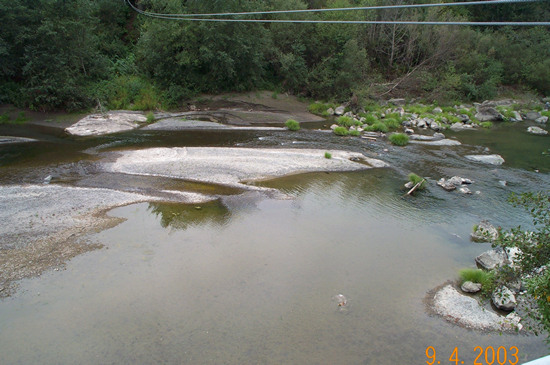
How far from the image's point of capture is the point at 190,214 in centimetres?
1263

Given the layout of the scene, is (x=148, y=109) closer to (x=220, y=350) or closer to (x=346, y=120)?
(x=346, y=120)

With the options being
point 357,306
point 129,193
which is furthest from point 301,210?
point 129,193

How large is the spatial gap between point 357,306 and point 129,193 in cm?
907

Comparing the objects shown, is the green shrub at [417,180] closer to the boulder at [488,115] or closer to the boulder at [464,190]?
the boulder at [464,190]

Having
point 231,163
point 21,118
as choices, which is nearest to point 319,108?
point 231,163

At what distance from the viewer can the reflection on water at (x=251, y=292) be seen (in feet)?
24.1

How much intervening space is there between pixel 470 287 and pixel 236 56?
25503mm

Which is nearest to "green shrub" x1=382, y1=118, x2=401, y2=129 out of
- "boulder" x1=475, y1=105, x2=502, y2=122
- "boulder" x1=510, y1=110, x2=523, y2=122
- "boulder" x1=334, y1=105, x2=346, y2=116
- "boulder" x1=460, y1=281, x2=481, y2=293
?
"boulder" x1=334, y1=105, x2=346, y2=116

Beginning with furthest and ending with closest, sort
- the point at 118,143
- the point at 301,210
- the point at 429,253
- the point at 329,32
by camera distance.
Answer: the point at 329,32
the point at 118,143
the point at 301,210
the point at 429,253

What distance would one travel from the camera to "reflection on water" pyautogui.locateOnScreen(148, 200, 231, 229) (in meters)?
12.1

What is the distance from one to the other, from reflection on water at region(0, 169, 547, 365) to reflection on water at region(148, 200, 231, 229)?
59 mm

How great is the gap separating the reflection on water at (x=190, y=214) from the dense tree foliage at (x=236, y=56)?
17659 mm

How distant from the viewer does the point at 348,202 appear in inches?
562

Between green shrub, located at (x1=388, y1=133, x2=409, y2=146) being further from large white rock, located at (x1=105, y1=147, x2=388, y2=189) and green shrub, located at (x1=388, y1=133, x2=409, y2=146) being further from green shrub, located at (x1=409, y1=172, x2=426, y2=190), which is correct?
green shrub, located at (x1=409, y1=172, x2=426, y2=190)
